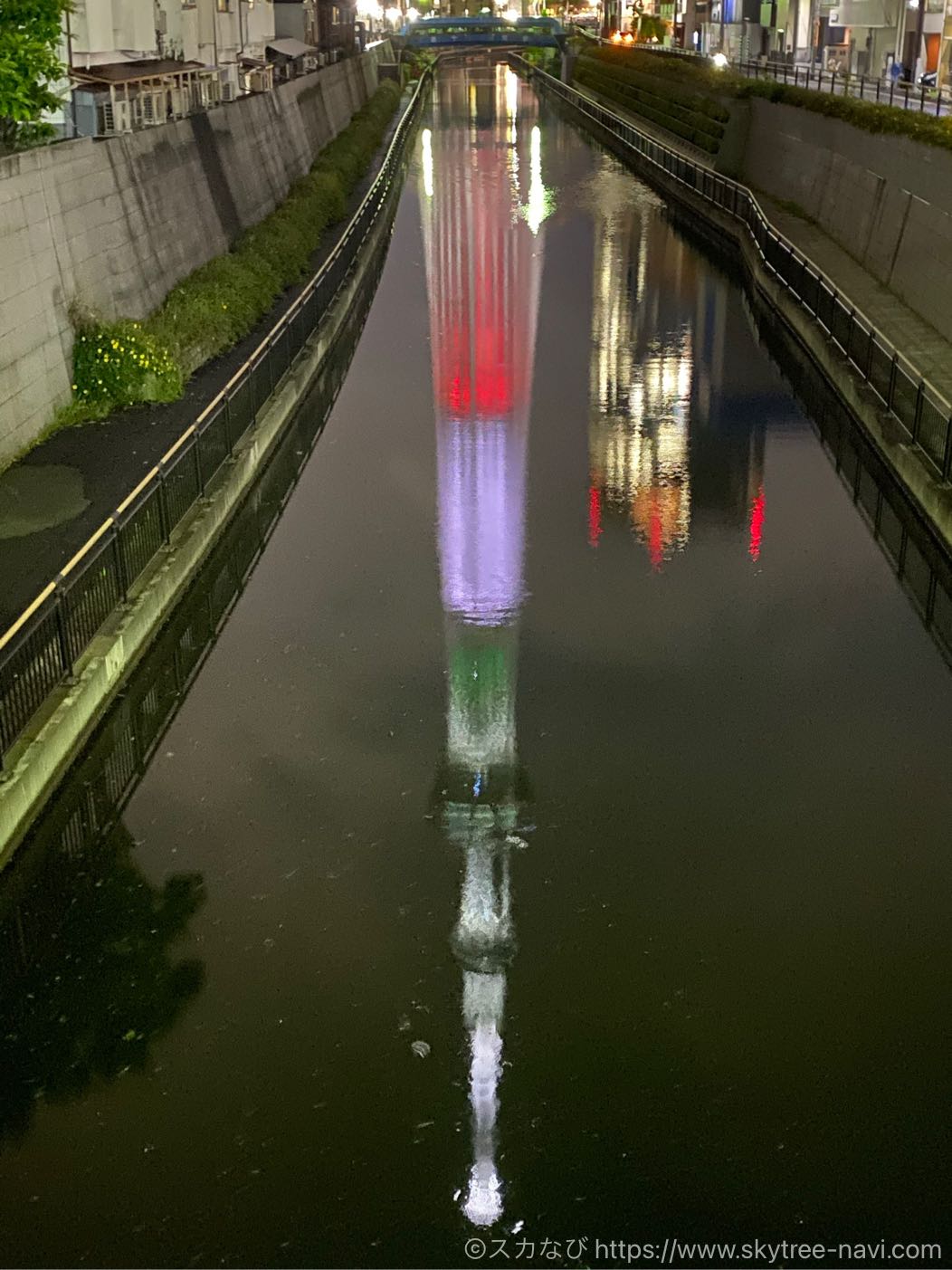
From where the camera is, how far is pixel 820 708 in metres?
13.3

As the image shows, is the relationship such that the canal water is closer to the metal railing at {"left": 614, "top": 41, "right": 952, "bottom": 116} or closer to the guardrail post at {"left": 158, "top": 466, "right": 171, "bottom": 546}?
the guardrail post at {"left": 158, "top": 466, "right": 171, "bottom": 546}

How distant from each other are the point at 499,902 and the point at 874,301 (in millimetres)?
20794

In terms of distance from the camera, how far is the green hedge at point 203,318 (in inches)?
798

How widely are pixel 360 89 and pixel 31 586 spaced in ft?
217

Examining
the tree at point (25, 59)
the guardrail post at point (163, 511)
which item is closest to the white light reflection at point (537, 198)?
the tree at point (25, 59)

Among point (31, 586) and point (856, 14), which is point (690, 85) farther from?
point (31, 586)

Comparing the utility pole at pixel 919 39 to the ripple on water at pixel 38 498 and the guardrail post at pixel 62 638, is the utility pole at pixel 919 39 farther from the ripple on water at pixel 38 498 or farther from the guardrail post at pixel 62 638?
the guardrail post at pixel 62 638

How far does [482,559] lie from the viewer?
17125mm

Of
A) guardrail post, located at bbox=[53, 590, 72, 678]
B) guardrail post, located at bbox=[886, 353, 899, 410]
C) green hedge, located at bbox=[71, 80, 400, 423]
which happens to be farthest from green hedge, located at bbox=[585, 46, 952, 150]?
guardrail post, located at bbox=[53, 590, 72, 678]

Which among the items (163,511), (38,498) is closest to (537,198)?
(38,498)

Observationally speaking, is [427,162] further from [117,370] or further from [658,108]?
[117,370]

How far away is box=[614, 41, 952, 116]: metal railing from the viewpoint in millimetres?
35281

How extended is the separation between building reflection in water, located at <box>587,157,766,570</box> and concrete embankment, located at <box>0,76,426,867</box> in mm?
4289

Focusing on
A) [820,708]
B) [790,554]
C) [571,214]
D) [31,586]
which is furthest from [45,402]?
[571,214]
